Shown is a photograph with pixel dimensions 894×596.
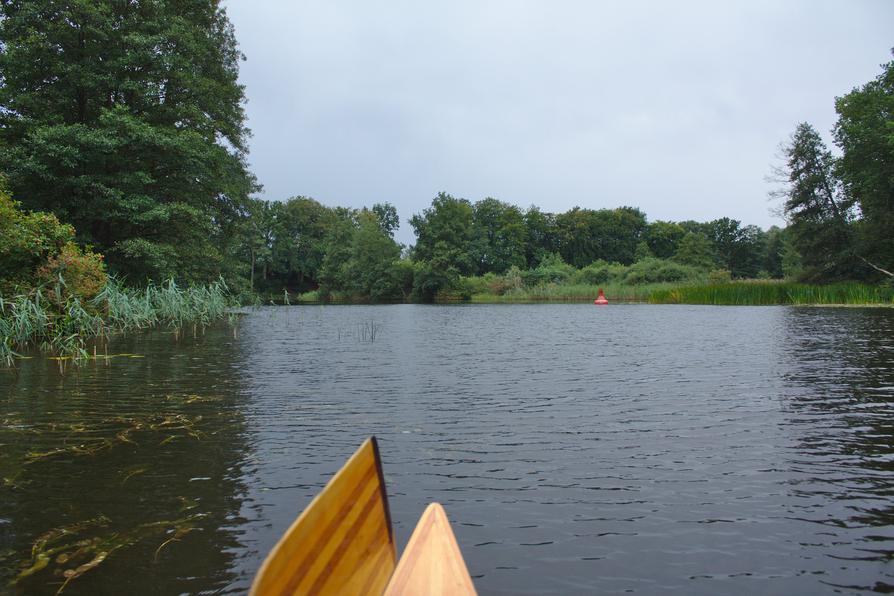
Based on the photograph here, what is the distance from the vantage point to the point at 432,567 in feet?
10.3

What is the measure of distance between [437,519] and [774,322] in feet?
81.5

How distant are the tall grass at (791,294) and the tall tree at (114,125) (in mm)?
33487

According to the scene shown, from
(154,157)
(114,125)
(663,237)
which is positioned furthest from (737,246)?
(114,125)

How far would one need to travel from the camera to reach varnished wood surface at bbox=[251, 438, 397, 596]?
2.29 metres

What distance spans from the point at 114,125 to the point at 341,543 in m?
24.0

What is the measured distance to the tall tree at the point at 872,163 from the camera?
4203 cm

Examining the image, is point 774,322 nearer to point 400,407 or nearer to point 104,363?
point 400,407

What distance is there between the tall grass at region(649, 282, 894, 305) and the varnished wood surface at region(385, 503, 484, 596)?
41.6 meters

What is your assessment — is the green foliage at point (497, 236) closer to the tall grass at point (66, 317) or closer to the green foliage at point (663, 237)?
the green foliage at point (663, 237)

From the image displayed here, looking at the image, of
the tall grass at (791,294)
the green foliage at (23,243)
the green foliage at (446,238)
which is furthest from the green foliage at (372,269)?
the green foliage at (23,243)

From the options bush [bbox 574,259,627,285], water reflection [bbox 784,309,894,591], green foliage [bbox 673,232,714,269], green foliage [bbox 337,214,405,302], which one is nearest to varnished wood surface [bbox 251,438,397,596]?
water reflection [bbox 784,309,894,591]

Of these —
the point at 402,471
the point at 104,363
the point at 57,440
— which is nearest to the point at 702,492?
the point at 402,471

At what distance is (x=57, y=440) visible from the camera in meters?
6.82

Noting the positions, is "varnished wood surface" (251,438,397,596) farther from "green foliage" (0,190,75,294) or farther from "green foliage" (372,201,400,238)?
"green foliage" (372,201,400,238)
